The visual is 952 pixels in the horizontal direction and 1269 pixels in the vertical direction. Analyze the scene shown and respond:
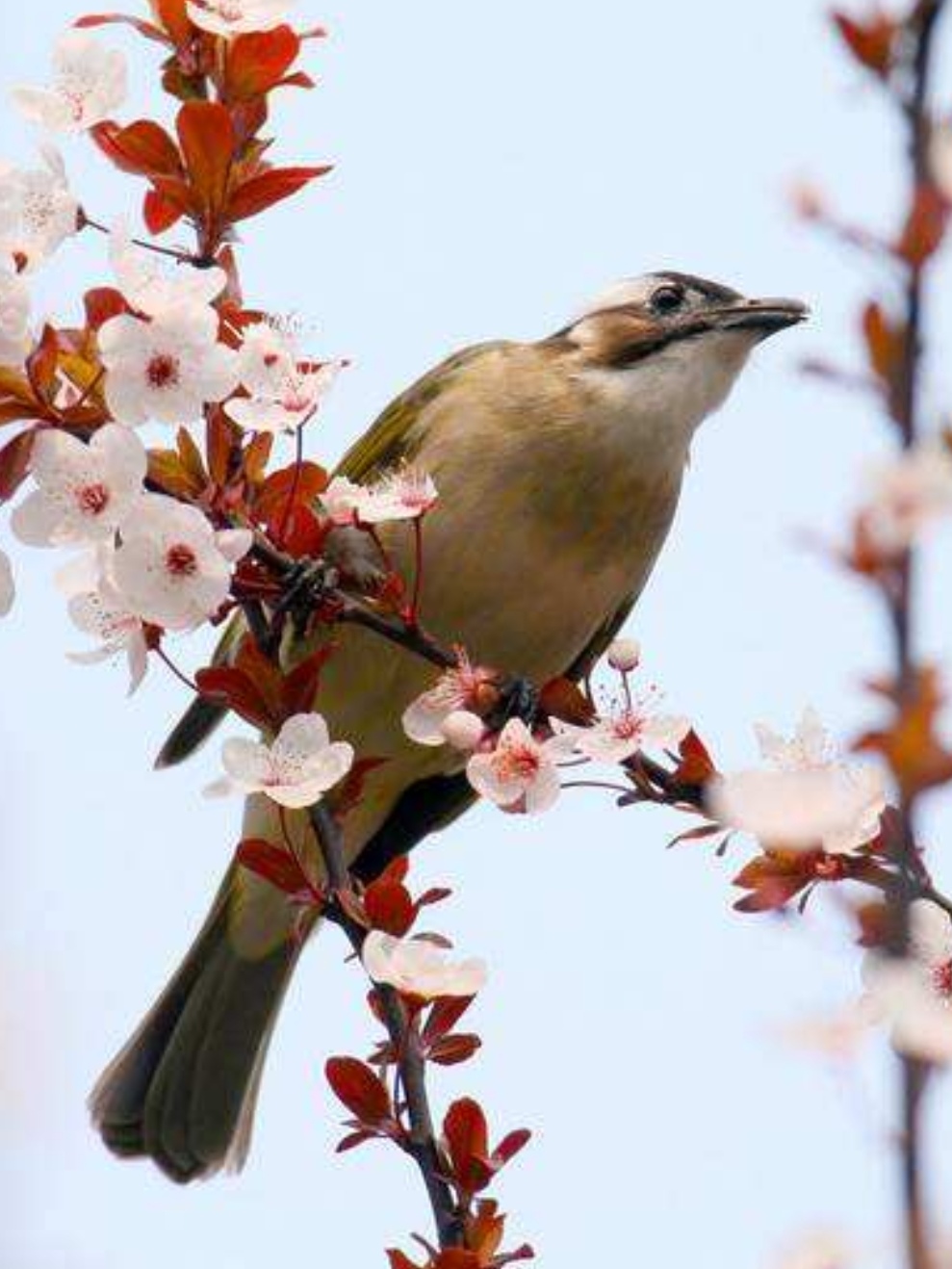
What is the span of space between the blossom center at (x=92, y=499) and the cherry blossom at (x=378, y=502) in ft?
1.42

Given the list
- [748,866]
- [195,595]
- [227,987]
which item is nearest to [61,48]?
[195,595]

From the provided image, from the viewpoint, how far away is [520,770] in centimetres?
334

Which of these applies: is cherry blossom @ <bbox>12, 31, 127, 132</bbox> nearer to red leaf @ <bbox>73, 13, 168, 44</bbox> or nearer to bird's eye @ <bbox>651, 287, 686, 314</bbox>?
red leaf @ <bbox>73, 13, 168, 44</bbox>

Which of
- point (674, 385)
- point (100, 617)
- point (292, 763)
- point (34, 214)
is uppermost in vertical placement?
point (34, 214)

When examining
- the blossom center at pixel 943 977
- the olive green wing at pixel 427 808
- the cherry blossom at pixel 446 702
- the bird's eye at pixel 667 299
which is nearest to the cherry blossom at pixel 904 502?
the blossom center at pixel 943 977

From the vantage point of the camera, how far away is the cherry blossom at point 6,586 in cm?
296

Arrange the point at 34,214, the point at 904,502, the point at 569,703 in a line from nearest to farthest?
the point at 904,502, the point at 34,214, the point at 569,703

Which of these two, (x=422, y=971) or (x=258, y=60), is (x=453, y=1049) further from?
(x=258, y=60)

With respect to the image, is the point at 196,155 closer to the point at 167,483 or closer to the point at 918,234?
the point at 167,483

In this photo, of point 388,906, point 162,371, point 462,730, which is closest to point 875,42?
point 162,371

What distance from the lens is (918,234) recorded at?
4.52 feet

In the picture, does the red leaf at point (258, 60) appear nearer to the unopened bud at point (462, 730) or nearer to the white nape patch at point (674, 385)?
the unopened bud at point (462, 730)

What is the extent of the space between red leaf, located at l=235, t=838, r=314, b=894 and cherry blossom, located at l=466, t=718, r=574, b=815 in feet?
1.01

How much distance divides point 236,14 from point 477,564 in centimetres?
203
